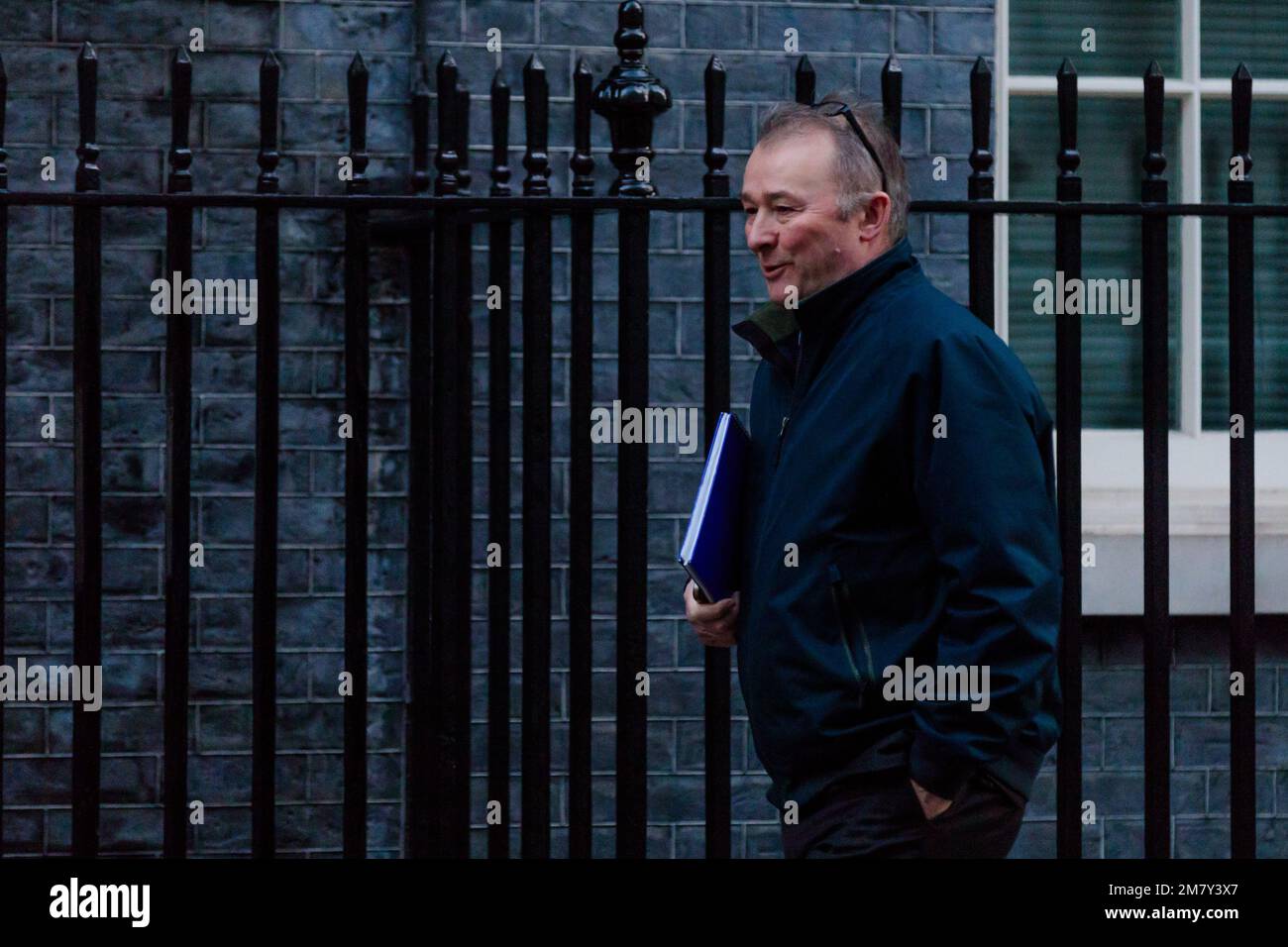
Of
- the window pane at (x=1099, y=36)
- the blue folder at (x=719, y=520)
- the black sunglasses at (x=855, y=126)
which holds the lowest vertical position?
the blue folder at (x=719, y=520)

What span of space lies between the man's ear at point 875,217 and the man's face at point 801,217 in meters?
0.01

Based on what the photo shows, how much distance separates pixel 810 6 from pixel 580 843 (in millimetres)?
2889

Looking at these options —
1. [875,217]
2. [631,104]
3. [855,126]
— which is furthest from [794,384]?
[631,104]

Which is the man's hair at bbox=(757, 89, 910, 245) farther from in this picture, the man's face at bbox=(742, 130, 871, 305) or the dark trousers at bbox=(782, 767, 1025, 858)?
the dark trousers at bbox=(782, 767, 1025, 858)

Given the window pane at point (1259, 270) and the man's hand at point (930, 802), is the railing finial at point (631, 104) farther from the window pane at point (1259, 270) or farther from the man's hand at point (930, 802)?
the window pane at point (1259, 270)

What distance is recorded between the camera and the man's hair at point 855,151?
2926mm

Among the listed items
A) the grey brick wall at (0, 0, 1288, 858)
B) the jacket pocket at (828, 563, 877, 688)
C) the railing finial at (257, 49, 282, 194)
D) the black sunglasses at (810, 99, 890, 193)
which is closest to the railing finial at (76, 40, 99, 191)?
the railing finial at (257, 49, 282, 194)

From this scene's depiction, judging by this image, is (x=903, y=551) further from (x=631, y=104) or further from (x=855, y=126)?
(x=631, y=104)

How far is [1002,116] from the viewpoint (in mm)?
5543

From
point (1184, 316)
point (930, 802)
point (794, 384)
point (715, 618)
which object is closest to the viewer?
point (930, 802)

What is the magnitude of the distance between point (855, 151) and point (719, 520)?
0.69 meters

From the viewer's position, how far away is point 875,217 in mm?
2961

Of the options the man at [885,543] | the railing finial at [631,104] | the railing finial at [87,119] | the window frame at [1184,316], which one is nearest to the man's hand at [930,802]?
the man at [885,543]
